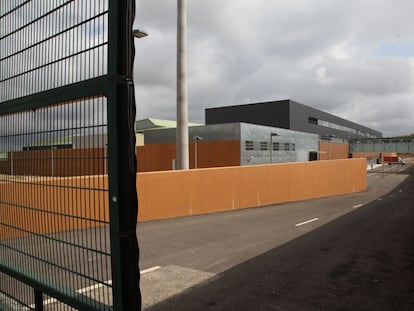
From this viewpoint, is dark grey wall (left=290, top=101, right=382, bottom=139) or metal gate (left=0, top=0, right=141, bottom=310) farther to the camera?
dark grey wall (left=290, top=101, right=382, bottom=139)

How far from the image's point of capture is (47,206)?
10.6 ft

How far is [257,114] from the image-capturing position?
63250mm

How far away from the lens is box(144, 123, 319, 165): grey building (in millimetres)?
34375

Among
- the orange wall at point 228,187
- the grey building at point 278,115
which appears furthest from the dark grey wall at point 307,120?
the orange wall at point 228,187

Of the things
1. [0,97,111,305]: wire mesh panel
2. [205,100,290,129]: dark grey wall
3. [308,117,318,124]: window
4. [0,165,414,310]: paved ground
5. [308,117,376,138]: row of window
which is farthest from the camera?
[308,117,376,138]: row of window

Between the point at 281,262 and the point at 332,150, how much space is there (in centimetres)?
5722

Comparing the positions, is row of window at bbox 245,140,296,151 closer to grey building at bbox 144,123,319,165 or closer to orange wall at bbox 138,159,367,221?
grey building at bbox 144,123,319,165

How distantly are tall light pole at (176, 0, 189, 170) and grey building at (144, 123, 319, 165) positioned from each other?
13.7 metres

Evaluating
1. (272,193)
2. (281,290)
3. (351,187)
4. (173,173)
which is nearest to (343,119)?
(351,187)

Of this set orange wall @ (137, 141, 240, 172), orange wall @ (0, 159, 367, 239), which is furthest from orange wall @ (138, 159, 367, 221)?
orange wall @ (137, 141, 240, 172)

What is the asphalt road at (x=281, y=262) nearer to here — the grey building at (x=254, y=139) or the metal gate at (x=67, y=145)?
the metal gate at (x=67, y=145)

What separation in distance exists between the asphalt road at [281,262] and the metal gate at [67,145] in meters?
2.37

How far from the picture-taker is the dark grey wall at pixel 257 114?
60.2m

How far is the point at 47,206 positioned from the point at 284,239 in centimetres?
761
